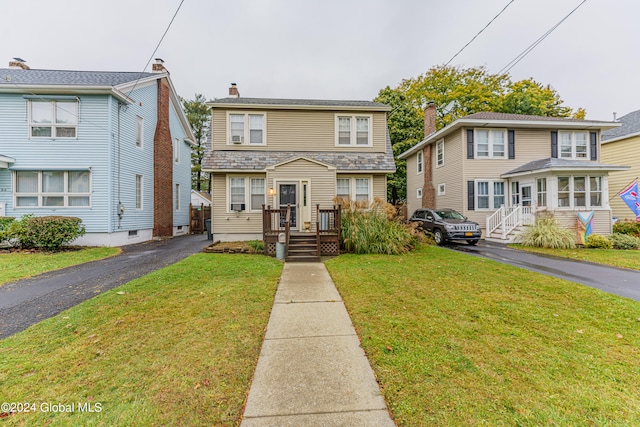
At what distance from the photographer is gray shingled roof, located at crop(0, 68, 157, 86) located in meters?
10.7

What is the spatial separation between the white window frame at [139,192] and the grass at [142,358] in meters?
9.65

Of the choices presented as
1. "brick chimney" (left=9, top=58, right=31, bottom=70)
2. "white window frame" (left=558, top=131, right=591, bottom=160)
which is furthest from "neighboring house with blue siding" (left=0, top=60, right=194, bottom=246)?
"white window frame" (left=558, top=131, right=591, bottom=160)

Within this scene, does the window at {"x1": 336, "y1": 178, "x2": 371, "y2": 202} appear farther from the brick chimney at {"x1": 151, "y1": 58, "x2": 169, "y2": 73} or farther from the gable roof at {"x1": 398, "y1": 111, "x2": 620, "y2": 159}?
the brick chimney at {"x1": 151, "y1": 58, "x2": 169, "y2": 73}

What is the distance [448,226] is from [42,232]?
1612cm

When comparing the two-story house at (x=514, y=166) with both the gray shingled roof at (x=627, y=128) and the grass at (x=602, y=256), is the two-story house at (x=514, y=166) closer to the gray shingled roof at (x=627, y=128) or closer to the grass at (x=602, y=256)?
the grass at (x=602, y=256)

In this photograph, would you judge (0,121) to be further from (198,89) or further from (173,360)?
(198,89)

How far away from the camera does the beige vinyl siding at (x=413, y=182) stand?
19.4 m

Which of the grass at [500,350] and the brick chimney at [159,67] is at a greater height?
the brick chimney at [159,67]

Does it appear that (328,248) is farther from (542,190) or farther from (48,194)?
(48,194)

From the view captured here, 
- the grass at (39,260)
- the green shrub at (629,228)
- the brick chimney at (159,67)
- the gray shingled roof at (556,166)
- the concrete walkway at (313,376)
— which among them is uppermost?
the brick chimney at (159,67)

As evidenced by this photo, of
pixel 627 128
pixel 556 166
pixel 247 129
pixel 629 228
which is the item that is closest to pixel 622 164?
pixel 627 128

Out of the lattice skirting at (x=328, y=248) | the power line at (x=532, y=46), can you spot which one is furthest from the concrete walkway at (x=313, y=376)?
the power line at (x=532, y=46)

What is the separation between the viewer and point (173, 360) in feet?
9.13

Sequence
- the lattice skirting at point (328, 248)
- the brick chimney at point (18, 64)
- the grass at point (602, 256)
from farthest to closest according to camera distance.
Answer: the brick chimney at point (18, 64)
the lattice skirting at point (328, 248)
the grass at point (602, 256)
